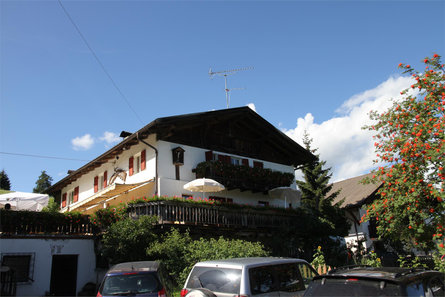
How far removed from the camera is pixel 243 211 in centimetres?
1991

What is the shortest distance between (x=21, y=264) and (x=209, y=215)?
8587 mm

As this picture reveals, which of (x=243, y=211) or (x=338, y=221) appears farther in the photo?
(x=338, y=221)

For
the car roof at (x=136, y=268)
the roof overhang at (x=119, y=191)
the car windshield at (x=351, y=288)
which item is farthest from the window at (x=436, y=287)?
the roof overhang at (x=119, y=191)

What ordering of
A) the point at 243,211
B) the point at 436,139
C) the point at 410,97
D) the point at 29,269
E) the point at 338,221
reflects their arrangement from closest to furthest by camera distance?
the point at 436,139 → the point at 410,97 → the point at 29,269 → the point at 243,211 → the point at 338,221

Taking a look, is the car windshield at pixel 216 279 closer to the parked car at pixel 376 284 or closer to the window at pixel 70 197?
the parked car at pixel 376 284

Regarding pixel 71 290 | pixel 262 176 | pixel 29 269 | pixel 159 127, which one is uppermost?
pixel 159 127

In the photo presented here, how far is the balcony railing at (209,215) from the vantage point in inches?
655

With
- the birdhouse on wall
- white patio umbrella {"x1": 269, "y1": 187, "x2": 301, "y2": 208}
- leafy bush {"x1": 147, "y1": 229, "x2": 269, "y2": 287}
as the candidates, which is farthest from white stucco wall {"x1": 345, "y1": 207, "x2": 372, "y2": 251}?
leafy bush {"x1": 147, "y1": 229, "x2": 269, "y2": 287}

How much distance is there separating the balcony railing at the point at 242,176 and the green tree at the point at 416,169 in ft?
33.3

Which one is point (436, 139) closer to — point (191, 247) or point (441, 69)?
point (441, 69)

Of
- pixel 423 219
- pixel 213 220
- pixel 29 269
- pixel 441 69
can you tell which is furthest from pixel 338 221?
pixel 29 269

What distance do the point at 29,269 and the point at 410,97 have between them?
15735 millimetres

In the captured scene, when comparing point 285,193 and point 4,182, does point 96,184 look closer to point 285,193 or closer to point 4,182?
point 285,193

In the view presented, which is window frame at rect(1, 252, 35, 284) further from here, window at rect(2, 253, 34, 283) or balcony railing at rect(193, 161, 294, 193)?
balcony railing at rect(193, 161, 294, 193)
